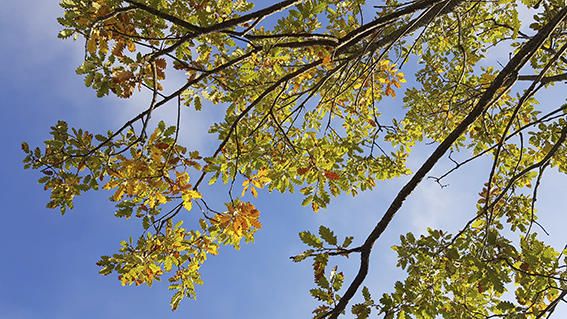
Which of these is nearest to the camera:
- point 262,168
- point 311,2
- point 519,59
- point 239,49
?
point 311,2

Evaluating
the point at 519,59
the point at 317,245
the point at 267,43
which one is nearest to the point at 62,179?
the point at 267,43

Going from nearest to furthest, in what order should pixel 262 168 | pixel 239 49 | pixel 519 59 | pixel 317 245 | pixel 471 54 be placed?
pixel 317 245 < pixel 519 59 < pixel 262 168 < pixel 239 49 < pixel 471 54

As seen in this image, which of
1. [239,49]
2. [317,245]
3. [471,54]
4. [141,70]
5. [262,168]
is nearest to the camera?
[317,245]

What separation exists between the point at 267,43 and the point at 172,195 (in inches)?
47.9

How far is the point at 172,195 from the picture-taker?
316 centimetres

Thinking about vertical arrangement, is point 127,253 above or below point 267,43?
below

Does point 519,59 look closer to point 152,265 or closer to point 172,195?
point 172,195

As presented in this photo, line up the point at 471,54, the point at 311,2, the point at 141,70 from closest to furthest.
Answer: the point at 141,70 → the point at 311,2 → the point at 471,54

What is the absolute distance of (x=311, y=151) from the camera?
3.64 metres

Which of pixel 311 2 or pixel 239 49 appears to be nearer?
pixel 311 2

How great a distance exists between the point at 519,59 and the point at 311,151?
1632 mm

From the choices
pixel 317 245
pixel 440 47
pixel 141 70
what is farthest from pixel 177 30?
pixel 440 47

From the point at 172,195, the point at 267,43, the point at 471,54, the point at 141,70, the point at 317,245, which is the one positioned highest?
the point at 471,54

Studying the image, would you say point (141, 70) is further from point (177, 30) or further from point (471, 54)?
point (471, 54)
